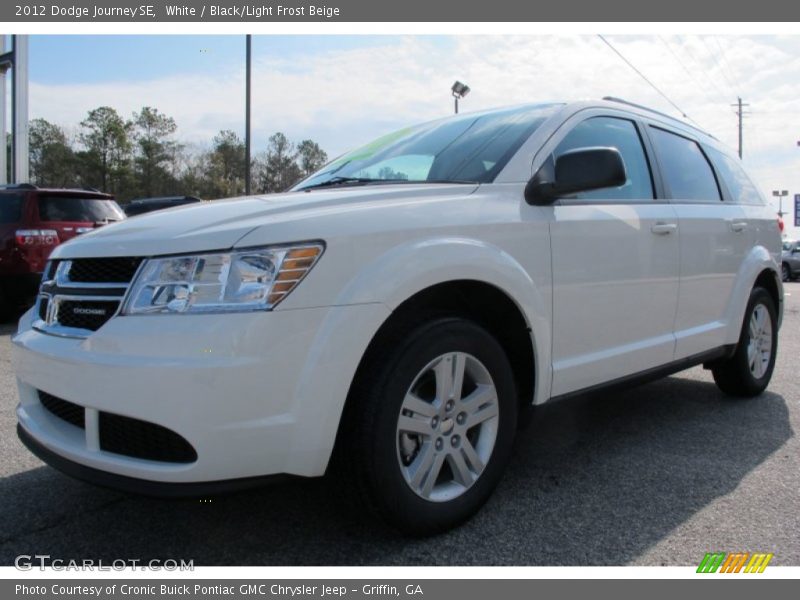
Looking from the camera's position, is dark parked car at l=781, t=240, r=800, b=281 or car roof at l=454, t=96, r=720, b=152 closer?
car roof at l=454, t=96, r=720, b=152

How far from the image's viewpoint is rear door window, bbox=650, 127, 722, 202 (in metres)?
3.74

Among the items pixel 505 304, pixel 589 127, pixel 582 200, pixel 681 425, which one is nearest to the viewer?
pixel 505 304

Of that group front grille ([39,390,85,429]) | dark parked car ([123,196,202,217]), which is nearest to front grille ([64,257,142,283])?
front grille ([39,390,85,429])

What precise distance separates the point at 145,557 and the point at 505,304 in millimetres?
1610

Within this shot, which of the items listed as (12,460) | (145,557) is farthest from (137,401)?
(12,460)

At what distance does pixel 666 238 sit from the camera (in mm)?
3406

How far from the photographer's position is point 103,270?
2.21 meters

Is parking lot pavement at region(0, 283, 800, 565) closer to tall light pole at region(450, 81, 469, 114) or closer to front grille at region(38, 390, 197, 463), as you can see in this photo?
front grille at region(38, 390, 197, 463)

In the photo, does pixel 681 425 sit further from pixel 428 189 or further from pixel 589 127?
→ pixel 428 189

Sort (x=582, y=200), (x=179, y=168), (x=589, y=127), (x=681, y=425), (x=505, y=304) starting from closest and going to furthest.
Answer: (x=505, y=304) → (x=582, y=200) → (x=589, y=127) → (x=681, y=425) → (x=179, y=168)

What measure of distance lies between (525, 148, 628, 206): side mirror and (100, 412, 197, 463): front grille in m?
1.67

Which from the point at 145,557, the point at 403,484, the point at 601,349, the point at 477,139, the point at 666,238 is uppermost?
the point at 477,139

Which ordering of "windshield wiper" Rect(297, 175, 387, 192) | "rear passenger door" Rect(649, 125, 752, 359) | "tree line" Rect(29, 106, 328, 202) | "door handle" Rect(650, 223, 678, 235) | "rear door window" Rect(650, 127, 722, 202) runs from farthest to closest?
"tree line" Rect(29, 106, 328, 202) → "rear door window" Rect(650, 127, 722, 202) → "rear passenger door" Rect(649, 125, 752, 359) → "door handle" Rect(650, 223, 678, 235) → "windshield wiper" Rect(297, 175, 387, 192)

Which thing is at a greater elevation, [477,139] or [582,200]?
[477,139]
